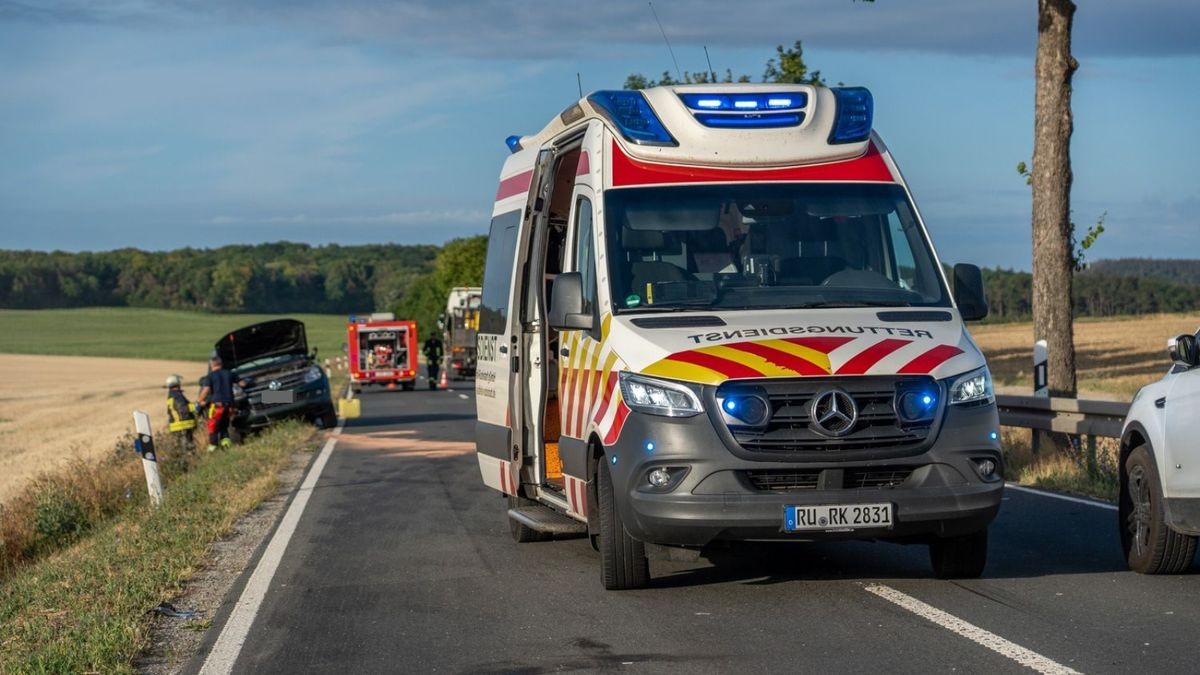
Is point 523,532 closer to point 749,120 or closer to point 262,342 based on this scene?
point 749,120

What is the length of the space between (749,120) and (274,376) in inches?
755

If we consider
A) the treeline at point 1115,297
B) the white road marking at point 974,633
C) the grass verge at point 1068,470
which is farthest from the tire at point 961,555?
the treeline at point 1115,297

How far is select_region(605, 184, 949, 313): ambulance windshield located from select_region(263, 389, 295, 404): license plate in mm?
18656

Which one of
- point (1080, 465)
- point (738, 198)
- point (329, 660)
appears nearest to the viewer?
point (329, 660)

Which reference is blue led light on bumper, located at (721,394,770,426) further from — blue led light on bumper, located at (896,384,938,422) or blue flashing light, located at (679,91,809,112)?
blue flashing light, located at (679,91,809,112)

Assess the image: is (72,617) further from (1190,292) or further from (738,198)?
(1190,292)

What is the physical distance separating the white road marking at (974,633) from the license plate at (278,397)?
1952 centimetres

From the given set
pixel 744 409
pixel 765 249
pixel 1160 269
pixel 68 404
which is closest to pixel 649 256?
pixel 765 249

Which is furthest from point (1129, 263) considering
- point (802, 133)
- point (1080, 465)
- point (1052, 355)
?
point (802, 133)

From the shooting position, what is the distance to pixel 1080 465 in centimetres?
1462

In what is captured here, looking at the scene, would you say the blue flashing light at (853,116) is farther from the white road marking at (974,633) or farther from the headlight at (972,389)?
the white road marking at (974,633)

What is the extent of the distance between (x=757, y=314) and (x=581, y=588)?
1.86 m

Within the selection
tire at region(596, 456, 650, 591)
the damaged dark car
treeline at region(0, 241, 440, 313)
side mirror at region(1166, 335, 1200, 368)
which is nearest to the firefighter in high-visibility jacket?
the damaged dark car

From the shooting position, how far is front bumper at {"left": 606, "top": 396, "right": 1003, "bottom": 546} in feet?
26.6
